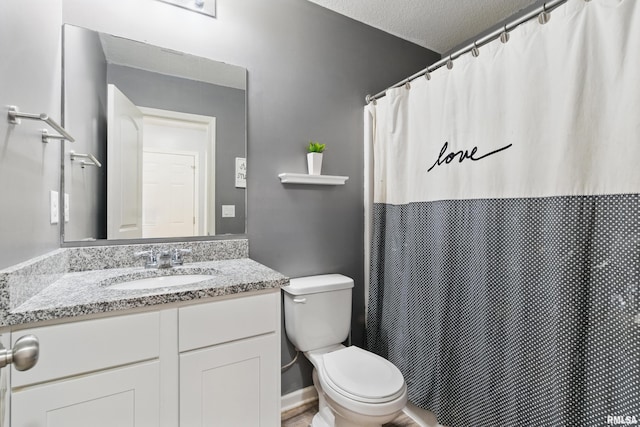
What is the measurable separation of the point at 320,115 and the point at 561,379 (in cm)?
175

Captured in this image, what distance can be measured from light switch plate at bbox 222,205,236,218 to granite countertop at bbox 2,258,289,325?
1.02 ft

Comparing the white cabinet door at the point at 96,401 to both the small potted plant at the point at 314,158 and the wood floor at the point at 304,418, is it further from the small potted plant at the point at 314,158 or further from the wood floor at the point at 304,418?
the small potted plant at the point at 314,158

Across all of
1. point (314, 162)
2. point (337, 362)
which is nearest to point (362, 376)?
point (337, 362)

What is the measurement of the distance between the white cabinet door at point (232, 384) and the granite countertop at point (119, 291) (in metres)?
0.22

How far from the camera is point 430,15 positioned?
198cm

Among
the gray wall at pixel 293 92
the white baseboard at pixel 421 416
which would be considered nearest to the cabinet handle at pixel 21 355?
the gray wall at pixel 293 92

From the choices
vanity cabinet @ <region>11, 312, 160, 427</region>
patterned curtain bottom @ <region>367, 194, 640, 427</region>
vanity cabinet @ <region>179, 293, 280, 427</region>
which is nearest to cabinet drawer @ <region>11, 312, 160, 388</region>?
vanity cabinet @ <region>11, 312, 160, 427</region>

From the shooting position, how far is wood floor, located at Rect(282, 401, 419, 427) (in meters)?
1.67

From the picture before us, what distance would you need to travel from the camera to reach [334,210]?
6.50 feet

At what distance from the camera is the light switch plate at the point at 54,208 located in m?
1.18

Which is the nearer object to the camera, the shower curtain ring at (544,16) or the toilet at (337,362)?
the shower curtain ring at (544,16)

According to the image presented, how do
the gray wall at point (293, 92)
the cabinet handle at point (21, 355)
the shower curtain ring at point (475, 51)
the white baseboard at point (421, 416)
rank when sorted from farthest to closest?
the white baseboard at point (421, 416)
the gray wall at point (293, 92)
the shower curtain ring at point (475, 51)
the cabinet handle at point (21, 355)

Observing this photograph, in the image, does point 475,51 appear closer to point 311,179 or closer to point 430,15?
point 430,15

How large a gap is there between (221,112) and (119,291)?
1.05 metres
